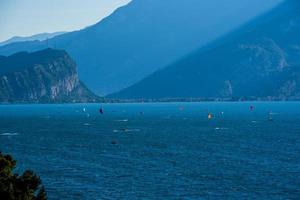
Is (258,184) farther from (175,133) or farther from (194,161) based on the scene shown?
(175,133)

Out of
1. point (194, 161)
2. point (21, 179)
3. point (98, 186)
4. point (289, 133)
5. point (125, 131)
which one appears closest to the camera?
point (21, 179)

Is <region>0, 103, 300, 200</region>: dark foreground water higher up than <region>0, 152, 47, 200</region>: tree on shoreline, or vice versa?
<region>0, 152, 47, 200</region>: tree on shoreline

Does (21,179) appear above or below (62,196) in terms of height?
above

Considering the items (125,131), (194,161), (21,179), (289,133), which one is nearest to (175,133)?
(125,131)

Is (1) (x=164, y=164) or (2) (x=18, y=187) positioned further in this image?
(1) (x=164, y=164)

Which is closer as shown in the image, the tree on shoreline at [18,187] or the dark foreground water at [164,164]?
the tree on shoreline at [18,187]

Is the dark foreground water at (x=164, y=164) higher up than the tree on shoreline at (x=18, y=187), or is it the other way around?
the tree on shoreline at (x=18, y=187)

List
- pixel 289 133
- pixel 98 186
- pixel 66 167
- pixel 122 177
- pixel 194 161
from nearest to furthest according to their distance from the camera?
pixel 98 186 → pixel 122 177 → pixel 66 167 → pixel 194 161 → pixel 289 133

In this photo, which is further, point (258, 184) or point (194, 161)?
point (194, 161)

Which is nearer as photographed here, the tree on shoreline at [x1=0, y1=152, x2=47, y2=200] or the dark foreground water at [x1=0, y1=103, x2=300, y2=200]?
the tree on shoreline at [x1=0, y1=152, x2=47, y2=200]

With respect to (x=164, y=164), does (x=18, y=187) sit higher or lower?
higher
